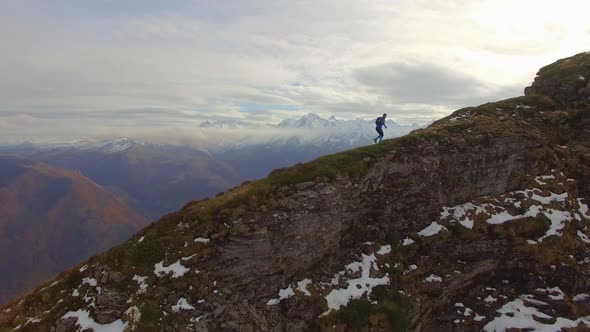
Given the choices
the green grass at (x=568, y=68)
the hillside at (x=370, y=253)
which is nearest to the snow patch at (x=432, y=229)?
the hillside at (x=370, y=253)

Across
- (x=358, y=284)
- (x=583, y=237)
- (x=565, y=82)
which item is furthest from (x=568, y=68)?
(x=358, y=284)

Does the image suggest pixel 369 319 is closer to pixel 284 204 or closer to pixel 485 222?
pixel 284 204

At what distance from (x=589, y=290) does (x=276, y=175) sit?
25.1m

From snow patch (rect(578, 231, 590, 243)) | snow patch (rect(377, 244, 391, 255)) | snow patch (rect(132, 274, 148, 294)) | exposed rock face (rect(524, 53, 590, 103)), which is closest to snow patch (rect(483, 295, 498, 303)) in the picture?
snow patch (rect(377, 244, 391, 255))

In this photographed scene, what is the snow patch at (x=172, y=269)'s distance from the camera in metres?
24.1

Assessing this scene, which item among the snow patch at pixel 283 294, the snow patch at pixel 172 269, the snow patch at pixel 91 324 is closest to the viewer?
the snow patch at pixel 91 324

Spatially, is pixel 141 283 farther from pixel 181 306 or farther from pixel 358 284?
pixel 358 284

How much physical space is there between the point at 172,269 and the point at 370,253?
48.8 feet

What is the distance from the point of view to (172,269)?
24.4 meters

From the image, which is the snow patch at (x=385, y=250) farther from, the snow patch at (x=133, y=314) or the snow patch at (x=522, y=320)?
the snow patch at (x=133, y=314)

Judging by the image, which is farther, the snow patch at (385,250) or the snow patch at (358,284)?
the snow patch at (385,250)

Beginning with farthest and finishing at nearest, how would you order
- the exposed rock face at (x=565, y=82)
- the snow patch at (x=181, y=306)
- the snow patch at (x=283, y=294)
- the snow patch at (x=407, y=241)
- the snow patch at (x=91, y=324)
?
1. the exposed rock face at (x=565, y=82)
2. the snow patch at (x=407, y=241)
3. the snow patch at (x=283, y=294)
4. the snow patch at (x=181, y=306)
5. the snow patch at (x=91, y=324)

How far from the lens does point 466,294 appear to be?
28688mm

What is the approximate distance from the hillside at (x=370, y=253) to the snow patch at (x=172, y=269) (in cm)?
12
